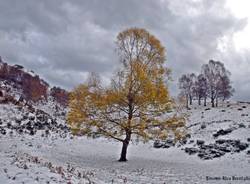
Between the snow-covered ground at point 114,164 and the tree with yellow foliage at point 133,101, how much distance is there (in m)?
2.48

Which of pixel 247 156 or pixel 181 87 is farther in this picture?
pixel 181 87

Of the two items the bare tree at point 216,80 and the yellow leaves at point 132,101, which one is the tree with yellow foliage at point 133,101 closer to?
the yellow leaves at point 132,101

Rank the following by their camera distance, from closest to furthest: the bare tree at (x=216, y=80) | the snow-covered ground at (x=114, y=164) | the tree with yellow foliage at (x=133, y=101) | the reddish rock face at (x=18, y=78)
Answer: the snow-covered ground at (x=114, y=164) < the tree with yellow foliage at (x=133, y=101) < the bare tree at (x=216, y=80) < the reddish rock face at (x=18, y=78)

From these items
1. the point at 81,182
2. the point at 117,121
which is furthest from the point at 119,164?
the point at 81,182

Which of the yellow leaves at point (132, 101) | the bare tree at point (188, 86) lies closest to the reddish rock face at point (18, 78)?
the bare tree at point (188, 86)

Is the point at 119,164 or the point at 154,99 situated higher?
the point at 154,99

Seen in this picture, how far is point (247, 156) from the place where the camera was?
22.9 m

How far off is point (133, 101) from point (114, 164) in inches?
179

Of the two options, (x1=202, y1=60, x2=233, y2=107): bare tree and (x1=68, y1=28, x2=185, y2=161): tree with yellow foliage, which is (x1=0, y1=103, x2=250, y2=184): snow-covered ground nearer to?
(x1=68, y1=28, x2=185, y2=161): tree with yellow foliage

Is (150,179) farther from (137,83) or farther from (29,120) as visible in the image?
(29,120)

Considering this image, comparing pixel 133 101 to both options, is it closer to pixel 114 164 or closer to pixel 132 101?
pixel 132 101

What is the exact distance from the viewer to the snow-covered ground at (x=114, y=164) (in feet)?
39.9

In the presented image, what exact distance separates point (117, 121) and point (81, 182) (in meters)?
11.6

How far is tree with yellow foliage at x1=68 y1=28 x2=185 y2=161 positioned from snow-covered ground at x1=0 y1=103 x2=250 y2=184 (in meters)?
2.48
